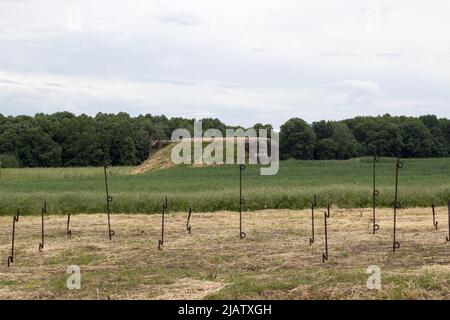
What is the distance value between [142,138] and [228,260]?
237 feet

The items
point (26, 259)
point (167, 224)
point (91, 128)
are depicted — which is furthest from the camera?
point (91, 128)

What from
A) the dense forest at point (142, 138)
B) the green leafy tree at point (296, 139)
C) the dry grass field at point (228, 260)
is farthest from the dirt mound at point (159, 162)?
the green leafy tree at point (296, 139)

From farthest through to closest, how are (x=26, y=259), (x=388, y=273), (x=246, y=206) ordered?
(x=246, y=206), (x=26, y=259), (x=388, y=273)

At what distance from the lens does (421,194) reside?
913 inches

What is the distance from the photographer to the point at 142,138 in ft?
274

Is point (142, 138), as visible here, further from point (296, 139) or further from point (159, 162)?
point (159, 162)

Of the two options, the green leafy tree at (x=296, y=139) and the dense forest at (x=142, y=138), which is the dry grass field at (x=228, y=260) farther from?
the green leafy tree at (x=296, y=139)

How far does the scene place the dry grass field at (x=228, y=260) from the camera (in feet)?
31.1

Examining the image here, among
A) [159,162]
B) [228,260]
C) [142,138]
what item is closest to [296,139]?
[142,138]

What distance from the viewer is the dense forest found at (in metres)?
74.6

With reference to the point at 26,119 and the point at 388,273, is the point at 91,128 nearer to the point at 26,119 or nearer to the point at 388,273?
the point at 26,119

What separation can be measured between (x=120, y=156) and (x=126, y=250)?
67140 mm

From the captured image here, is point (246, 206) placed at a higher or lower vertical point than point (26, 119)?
lower
